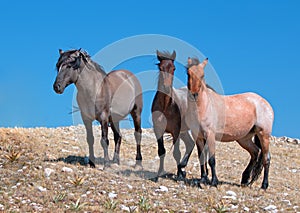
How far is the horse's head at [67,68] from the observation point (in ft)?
32.9

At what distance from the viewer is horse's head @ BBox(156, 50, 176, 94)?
948cm

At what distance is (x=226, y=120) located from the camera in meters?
10.2

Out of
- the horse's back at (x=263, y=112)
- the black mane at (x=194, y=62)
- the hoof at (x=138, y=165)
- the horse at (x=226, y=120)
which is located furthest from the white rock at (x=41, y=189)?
the horse's back at (x=263, y=112)

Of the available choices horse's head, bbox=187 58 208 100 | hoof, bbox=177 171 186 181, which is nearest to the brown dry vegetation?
hoof, bbox=177 171 186 181

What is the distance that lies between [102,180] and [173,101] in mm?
2348

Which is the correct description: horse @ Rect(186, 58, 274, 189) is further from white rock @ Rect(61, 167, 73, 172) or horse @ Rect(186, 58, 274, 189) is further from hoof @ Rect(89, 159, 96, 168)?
white rock @ Rect(61, 167, 73, 172)

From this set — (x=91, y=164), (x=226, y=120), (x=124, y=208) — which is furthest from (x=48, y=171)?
(x=226, y=120)

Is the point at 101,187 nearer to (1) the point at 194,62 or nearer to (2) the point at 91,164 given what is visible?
(2) the point at 91,164

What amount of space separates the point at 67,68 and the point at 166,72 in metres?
Answer: 2.23

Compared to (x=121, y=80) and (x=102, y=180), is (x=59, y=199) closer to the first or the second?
(x=102, y=180)

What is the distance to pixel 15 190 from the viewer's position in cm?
829

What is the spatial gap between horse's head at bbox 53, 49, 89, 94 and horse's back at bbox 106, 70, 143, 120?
1006 millimetres

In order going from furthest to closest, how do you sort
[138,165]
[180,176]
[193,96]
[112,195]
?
[138,165] < [180,176] < [193,96] < [112,195]

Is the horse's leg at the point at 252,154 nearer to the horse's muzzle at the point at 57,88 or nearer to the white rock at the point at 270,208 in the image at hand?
the white rock at the point at 270,208
